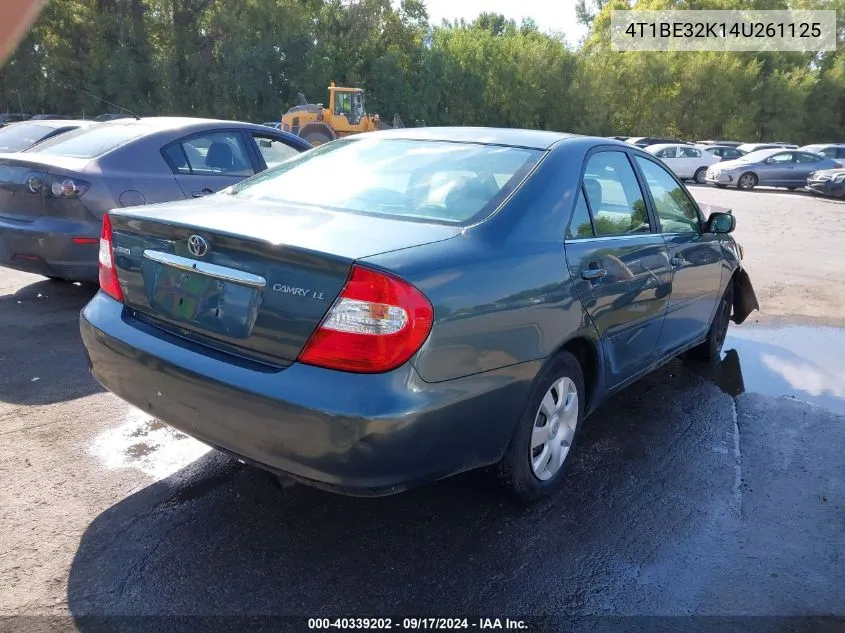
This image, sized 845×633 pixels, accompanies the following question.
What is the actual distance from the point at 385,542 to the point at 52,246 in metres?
3.95

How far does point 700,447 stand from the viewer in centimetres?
396

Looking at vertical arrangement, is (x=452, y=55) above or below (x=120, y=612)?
above

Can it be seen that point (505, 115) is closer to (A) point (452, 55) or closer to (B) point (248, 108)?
(A) point (452, 55)

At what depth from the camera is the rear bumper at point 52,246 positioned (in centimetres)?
543

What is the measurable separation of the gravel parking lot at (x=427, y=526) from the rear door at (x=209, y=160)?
6.82ft

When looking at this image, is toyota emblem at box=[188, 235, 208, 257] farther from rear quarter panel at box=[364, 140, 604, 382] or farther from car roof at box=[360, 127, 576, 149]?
car roof at box=[360, 127, 576, 149]

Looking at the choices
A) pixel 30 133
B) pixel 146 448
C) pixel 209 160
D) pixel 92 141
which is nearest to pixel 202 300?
pixel 146 448

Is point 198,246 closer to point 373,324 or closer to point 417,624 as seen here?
point 373,324

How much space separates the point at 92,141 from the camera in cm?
611

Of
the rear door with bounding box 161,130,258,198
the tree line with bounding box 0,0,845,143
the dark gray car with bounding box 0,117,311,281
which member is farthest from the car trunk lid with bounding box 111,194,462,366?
the tree line with bounding box 0,0,845,143

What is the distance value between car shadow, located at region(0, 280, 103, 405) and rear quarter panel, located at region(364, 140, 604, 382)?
106 inches

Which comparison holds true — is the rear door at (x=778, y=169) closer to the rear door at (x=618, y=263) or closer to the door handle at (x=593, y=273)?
the rear door at (x=618, y=263)

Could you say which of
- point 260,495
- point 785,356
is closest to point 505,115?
point 785,356

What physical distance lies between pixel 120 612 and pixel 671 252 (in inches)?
128
